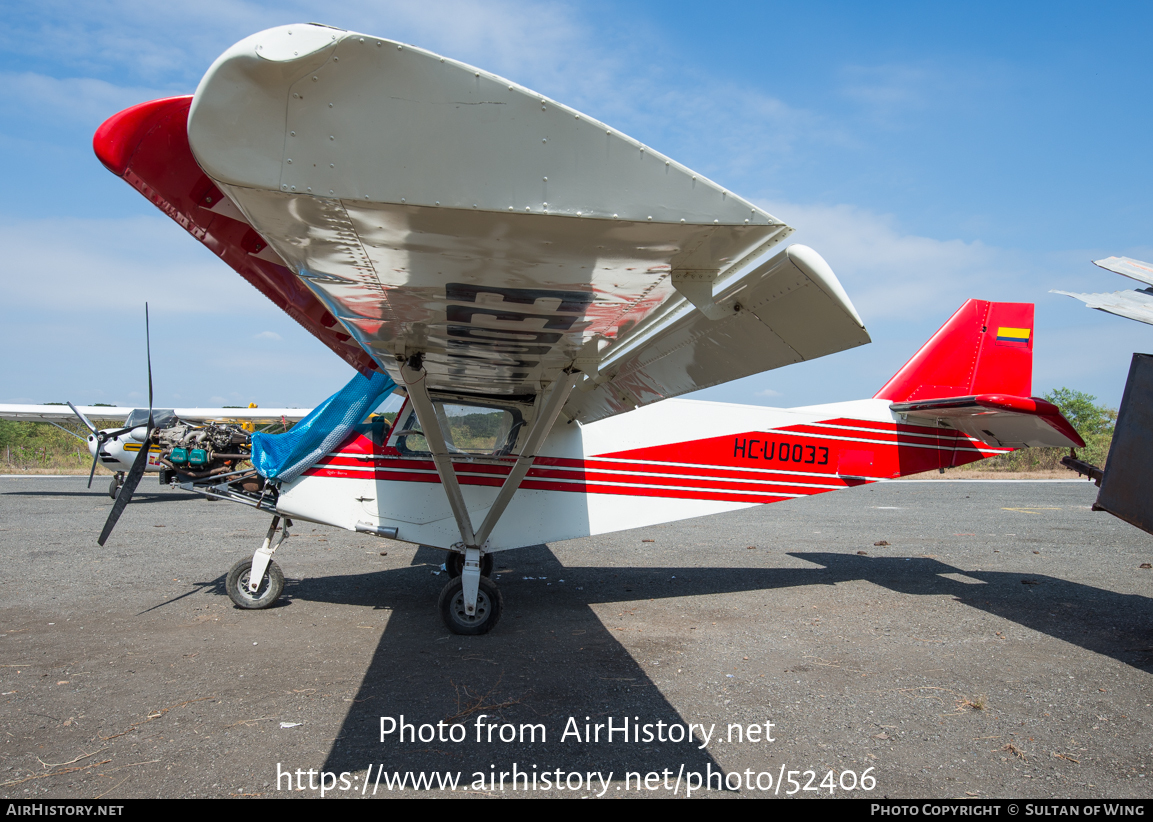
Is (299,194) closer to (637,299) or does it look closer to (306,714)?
(637,299)

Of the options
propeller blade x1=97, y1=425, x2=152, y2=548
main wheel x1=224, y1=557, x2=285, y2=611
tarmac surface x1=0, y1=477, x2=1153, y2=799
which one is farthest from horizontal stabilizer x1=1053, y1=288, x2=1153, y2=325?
propeller blade x1=97, y1=425, x2=152, y2=548

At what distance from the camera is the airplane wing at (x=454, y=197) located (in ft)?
4.91

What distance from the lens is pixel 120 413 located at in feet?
64.7

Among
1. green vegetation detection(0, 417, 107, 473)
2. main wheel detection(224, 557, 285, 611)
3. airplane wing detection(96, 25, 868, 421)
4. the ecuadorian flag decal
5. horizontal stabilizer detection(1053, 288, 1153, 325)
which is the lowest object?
green vegetation detection(0, 417, 107, 473)

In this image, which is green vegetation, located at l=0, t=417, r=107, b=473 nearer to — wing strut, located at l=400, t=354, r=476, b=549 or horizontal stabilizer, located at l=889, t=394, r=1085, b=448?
wing strut, located at l=400, t=354, r=476, b=549

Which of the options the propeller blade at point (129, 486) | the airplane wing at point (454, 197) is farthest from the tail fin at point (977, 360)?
the propeller blade at point (129, 486)

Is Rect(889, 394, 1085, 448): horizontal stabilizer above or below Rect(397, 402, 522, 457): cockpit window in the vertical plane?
above

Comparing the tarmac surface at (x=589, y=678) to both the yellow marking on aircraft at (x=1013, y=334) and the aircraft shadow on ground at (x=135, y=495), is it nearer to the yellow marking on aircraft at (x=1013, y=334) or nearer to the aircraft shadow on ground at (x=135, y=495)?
the yellow marking on aircraft at (x=1013, y=334)

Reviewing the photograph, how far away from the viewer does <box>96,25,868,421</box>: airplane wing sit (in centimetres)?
150

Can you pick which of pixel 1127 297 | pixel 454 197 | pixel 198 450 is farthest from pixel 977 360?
pixel 198 450

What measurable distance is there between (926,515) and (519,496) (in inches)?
422

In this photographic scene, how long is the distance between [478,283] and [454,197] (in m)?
0.73

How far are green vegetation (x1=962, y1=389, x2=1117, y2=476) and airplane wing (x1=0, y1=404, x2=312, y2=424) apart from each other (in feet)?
91.5

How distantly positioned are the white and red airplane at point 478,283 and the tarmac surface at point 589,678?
2.89 ft
